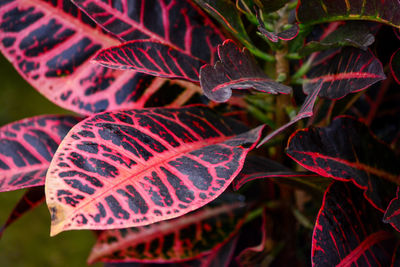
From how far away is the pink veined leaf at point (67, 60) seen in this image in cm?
55

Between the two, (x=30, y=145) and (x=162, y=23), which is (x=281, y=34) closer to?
(x=162, y=23)

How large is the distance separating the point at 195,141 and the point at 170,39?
16cm

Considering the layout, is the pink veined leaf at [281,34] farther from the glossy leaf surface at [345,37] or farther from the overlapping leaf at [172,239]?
the overlapping leaf at [172,239]

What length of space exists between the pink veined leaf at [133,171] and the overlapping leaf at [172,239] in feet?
0.76

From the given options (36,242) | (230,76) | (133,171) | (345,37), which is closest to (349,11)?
(345,37)

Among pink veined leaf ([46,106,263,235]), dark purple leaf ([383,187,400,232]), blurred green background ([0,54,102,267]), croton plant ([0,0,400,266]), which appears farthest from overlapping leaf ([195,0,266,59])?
blurred green background ([0,54,102,267])

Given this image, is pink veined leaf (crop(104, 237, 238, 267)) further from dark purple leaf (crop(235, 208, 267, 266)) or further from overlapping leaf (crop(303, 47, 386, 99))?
overlapping leaf (crop(303, 47, 386, 99))

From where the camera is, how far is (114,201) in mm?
352

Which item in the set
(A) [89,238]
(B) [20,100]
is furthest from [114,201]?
(B) [20,100]

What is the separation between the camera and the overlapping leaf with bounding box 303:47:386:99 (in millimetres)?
425

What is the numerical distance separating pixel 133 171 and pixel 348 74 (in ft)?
0.79

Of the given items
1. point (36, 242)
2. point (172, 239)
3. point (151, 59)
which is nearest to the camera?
point (151, 59)

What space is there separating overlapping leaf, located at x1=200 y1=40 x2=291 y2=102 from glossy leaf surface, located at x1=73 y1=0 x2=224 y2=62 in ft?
0.34

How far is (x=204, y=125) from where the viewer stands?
50 cm
